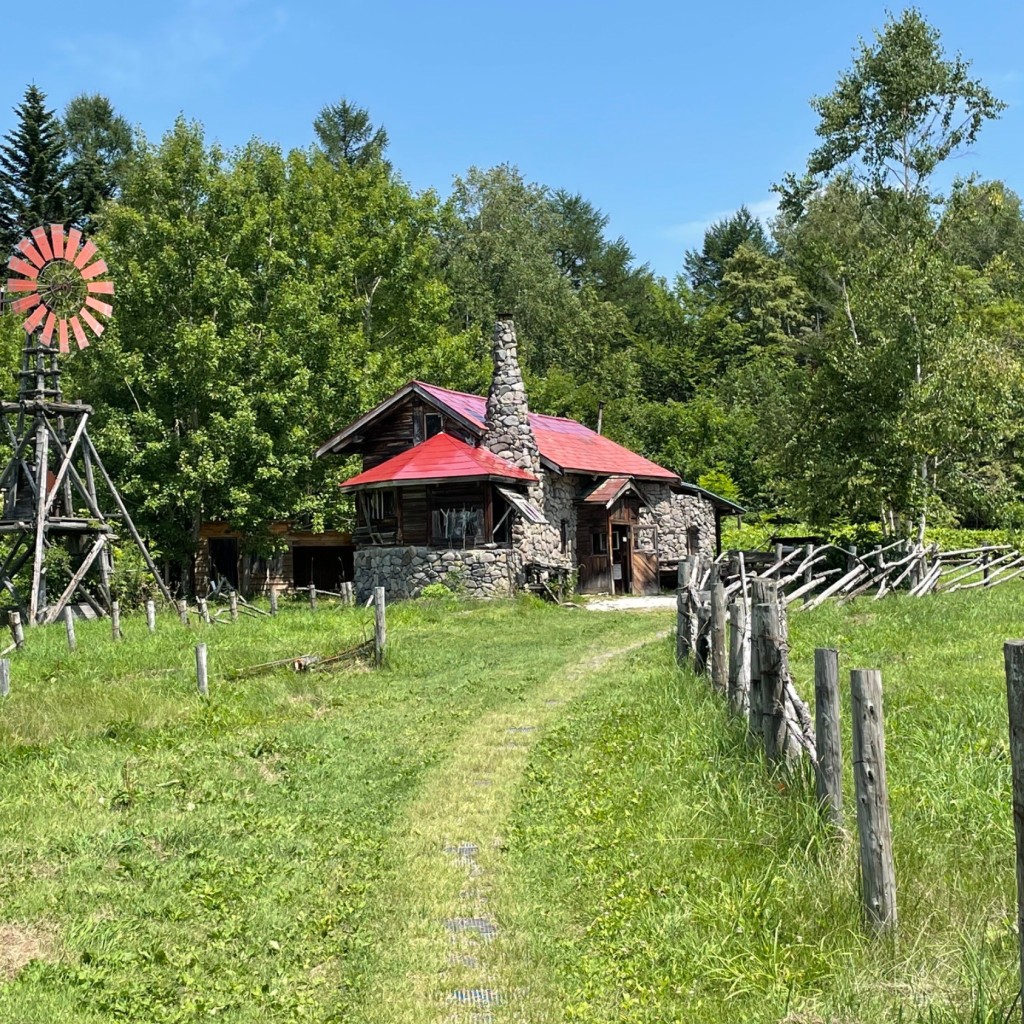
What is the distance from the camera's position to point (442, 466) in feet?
93.9

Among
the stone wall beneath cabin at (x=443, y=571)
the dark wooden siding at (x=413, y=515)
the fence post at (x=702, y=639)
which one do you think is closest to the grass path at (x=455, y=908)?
the fence post at (x=702, y=639)

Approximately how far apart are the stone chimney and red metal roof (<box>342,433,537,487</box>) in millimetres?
458

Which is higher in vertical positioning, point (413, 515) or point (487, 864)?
point (413, 515)

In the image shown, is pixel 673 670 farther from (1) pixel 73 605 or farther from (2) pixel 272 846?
(1) pixel 73 605

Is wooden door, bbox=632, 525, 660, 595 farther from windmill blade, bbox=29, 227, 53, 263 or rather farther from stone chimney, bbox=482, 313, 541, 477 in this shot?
windmill blade, bbox=29, 227, 53, 263

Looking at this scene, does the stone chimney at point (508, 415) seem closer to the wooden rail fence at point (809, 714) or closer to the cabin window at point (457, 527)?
the cabin window at point (457, 527)

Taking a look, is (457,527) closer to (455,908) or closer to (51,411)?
(51,411)

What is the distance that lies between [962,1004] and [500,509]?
25.6m

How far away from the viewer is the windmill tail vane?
25219mm

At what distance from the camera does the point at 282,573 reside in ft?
121

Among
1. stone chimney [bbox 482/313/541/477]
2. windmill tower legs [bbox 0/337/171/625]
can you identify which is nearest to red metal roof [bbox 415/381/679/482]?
stone chimney [bbox 482/313/541/477]

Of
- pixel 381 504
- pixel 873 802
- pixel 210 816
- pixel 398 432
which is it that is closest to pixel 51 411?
pixel 381 504

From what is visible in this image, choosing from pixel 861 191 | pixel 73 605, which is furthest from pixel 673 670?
pixel 861 191

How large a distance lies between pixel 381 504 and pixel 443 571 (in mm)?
3490
